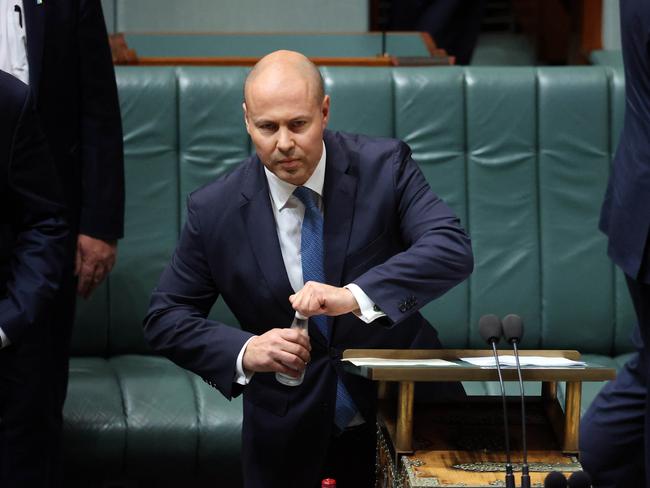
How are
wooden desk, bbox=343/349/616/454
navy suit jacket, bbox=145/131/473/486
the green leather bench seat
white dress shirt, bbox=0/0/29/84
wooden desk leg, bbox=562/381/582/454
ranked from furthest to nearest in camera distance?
the green leather bench seat < white dress shirt, bbox=0/0/29/84 < navy suit jacket, bbox=145/131/473/486 < wooden desk leg, bbox=562/381/582/454 < wooden desk, bbox=343/349/616/454

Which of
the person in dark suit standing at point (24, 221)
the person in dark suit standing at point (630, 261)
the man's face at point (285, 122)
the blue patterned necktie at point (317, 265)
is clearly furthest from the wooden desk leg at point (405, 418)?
the person in dark suit standing at point (630, 261)

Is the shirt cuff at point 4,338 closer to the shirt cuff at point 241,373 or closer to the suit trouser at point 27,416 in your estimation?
the suit trouser at point 27,416

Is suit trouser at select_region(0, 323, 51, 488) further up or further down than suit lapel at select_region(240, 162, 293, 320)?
further down

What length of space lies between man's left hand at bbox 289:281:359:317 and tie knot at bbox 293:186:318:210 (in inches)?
13.3

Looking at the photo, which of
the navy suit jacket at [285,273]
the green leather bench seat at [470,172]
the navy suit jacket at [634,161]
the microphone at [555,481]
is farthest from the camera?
the green leather bench seat at [470,172]

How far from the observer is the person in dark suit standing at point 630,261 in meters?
3.09

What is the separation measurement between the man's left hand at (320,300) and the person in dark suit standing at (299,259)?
196mm

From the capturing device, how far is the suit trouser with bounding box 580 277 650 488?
356cm

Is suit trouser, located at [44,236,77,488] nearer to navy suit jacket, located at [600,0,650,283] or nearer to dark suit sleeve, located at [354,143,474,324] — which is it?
dark suit sleeve, located at [354,143,474,324]

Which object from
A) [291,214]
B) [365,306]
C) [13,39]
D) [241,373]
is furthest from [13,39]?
[365,306]

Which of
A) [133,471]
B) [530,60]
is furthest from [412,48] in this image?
[133,471]

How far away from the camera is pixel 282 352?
2402 mm

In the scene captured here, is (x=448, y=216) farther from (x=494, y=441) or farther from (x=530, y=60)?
(x=530, y=60)

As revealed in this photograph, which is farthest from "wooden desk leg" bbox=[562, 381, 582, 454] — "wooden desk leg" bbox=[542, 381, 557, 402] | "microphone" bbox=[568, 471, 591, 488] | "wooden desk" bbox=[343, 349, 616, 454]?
"microphone" bbox=[568, 471, 591, 488]
